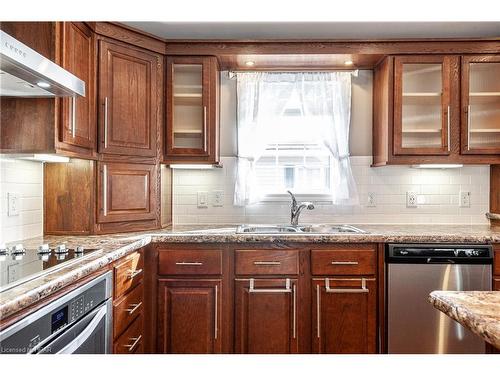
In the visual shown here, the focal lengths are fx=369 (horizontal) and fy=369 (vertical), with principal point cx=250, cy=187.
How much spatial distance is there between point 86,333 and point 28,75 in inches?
38.7

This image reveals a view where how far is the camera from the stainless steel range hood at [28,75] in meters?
1.15

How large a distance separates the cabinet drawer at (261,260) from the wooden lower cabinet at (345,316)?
10.1 inches

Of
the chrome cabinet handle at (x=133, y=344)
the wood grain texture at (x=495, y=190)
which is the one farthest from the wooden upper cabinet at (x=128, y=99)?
the wood grain texture at (x=495, y=190)

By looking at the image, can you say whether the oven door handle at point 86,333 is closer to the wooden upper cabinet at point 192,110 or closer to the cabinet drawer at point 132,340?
the cabinet drawer at point 132,340

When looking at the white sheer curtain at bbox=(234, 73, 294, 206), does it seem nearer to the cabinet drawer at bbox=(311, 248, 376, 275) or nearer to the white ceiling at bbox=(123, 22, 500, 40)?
the white ceiling at bbox=(123, 22, 500, 40)

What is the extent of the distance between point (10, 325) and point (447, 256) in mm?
2165

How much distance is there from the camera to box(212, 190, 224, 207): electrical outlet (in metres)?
2.90

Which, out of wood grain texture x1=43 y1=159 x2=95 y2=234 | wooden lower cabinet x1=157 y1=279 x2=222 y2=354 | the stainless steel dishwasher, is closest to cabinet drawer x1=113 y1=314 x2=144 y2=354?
wooden lower cabinet x1=157 y1=279 x2=222 y2=354

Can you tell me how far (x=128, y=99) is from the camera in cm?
234

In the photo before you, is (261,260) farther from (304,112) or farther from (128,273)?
(304,112)

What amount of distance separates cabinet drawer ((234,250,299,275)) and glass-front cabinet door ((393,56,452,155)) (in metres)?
1.07

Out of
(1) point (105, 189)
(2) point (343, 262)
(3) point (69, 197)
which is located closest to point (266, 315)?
(2) point (343, 262)

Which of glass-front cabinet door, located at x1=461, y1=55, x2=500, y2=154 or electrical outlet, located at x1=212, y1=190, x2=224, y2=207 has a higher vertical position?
glass-front cabinet door, located at x1=461, y1=55, x2=500, y2=154

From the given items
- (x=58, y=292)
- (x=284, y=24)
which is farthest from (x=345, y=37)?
(x=58, y=292)
